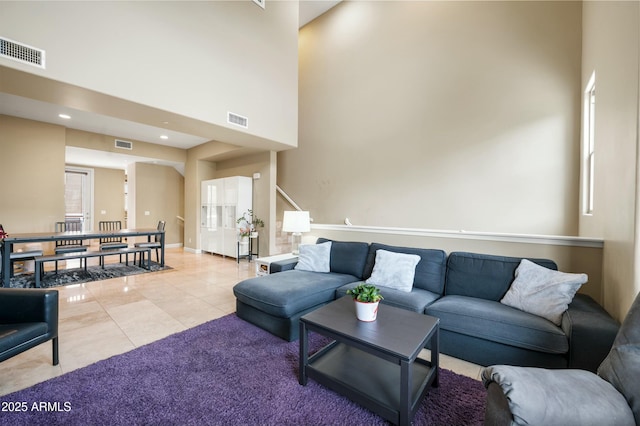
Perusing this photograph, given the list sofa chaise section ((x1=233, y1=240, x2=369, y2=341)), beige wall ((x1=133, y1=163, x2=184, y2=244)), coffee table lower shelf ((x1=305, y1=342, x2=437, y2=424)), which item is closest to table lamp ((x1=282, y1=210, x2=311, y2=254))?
sofa chaise section ((x1=233, y1=240, x2=369, y2=341))

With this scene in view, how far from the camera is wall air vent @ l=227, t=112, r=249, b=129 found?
13.2ft

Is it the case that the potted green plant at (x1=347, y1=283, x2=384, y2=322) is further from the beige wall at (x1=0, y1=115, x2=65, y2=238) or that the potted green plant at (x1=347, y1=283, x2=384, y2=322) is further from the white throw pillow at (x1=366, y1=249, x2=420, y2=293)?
the beige wall at (x1=0, y1=115, x2=65, y2=238)

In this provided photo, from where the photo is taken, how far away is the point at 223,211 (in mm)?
6547

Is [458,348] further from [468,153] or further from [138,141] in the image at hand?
[138,141]

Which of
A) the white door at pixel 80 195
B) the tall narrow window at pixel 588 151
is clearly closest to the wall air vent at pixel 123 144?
the white door at pixel 80 195

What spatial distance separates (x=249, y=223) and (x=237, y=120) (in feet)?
8.85

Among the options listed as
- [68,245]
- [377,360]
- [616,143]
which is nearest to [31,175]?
[68,245]

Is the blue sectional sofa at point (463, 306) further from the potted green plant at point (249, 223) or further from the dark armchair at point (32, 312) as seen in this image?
the potted green plant at point (249, 223)

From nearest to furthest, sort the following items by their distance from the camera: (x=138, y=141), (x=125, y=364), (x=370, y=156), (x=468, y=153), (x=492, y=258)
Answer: (x=125, y=364) < (x=492, y=258) < (x=468, y=153) < (x=370, y=156) < (x=138, y=141)

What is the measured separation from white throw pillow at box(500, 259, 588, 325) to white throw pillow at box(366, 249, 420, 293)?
2.74 feet

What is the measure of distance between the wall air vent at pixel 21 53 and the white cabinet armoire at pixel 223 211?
12.1 ft

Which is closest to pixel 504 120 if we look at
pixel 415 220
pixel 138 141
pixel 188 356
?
pixel 415 220

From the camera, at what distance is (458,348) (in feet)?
7.13

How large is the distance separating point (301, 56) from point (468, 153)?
4.54 metres
